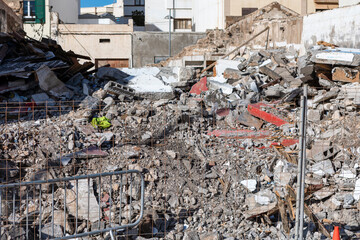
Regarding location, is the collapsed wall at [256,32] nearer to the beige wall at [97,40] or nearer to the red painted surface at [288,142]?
the beige wall at [97,40]

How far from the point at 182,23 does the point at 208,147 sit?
2589 centimetres

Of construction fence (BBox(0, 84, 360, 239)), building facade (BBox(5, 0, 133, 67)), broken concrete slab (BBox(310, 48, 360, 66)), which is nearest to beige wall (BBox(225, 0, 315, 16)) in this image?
building facade (BBox(5, 0, 133, 67))

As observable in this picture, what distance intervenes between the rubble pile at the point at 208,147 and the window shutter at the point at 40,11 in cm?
1447

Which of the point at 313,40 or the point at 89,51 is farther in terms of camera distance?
the point at 89,51

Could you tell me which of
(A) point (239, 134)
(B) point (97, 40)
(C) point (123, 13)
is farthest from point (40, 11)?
(A) point (239, 134)

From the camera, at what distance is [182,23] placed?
112 ft

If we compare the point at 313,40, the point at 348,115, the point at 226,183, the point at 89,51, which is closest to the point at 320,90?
the point at 348,115

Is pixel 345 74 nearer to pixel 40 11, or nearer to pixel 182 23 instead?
pixel 40 11

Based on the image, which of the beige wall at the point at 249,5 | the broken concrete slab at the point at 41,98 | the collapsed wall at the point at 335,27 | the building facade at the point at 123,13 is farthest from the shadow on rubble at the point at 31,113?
the building facade at the point at 123,13

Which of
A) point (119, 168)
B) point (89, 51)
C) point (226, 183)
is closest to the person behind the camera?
point (226, 183)

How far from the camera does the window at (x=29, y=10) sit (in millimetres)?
26891

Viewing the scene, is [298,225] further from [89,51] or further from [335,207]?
[89,51]

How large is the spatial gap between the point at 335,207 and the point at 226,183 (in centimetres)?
172

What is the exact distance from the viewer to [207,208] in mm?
7160
